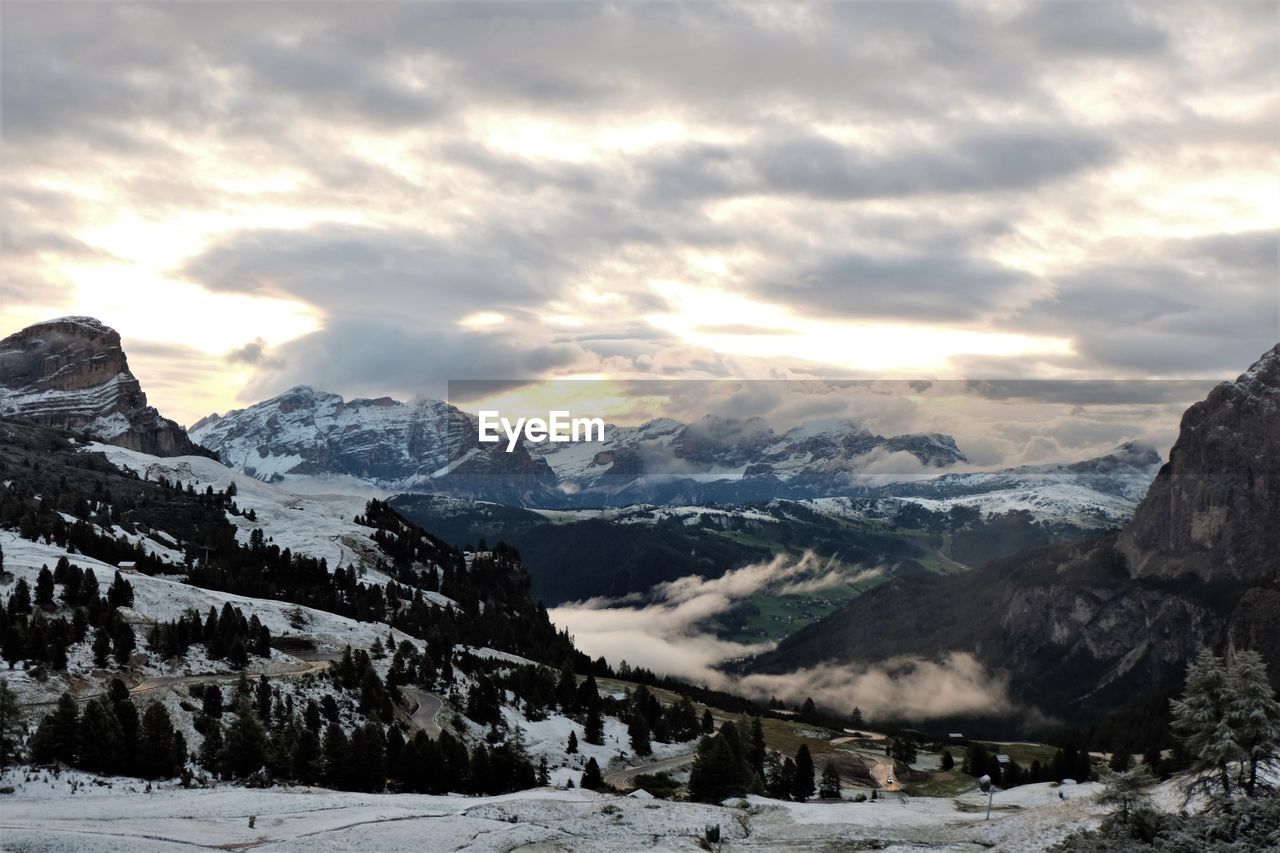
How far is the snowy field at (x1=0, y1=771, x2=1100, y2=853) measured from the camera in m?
79.5

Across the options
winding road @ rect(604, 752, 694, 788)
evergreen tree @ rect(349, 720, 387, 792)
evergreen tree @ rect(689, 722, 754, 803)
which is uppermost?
evergreen tree @ rect(349, 720, 387, 792)

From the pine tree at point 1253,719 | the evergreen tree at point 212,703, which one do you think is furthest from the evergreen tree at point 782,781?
the evergreen tree at point 212,703

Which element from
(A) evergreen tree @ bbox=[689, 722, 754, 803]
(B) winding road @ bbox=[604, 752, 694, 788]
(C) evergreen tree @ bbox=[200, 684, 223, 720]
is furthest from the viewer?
(B) winding road @ bbox=[604, 752, 694, 788]

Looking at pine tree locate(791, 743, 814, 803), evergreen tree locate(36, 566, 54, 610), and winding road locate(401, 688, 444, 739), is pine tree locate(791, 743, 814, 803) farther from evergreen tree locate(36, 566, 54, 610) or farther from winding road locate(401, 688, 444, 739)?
evergreen tree locate(36, 566, 54, 610)

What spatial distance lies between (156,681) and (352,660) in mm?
32650

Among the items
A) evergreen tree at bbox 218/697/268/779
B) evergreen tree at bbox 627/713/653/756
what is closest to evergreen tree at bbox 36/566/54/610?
evergreen tree at bbox 218/697/268/779

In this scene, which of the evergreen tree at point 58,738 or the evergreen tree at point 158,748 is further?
the evergreen tree at point 158,748

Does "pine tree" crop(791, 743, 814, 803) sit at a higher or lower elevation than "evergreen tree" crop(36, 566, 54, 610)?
lower

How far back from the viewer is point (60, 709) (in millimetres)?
106062

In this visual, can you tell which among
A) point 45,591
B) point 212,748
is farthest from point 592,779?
point 45,591

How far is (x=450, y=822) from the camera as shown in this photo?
89.2 metres

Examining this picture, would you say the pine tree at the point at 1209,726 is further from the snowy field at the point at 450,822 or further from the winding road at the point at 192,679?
the winding road at the point at 192,679

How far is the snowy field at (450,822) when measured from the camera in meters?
79.5

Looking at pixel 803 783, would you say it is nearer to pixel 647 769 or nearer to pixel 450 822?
pixel 647 769
